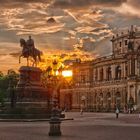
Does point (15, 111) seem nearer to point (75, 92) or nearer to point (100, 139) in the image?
point (100, 139)

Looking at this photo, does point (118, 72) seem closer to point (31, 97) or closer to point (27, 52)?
point (27, 52)

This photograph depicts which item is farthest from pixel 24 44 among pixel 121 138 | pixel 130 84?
pixel 130 84

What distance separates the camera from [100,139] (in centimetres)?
2584

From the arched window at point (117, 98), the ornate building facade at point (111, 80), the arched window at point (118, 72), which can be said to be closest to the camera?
the ornate building facade at point (111, 80)

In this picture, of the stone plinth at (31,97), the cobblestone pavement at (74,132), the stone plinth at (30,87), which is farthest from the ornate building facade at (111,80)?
the cobblestone pavement at (74,132)

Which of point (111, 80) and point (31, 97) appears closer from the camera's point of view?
point (31, 97)

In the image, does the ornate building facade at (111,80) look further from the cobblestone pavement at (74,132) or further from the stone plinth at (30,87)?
the cobblestone pavement at (74,132)

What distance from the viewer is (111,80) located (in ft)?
415

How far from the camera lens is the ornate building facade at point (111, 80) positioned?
11690cm

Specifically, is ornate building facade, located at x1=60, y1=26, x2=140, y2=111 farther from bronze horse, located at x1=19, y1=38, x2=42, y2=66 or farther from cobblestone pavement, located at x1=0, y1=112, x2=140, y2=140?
cobblestone pavement, located at x1=0, y1=112, x2=140, y2=140

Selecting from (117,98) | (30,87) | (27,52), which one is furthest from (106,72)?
(30,87)

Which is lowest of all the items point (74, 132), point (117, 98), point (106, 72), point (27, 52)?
point (74, 132)

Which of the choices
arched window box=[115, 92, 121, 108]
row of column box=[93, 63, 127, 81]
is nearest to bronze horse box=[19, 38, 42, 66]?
arched window box=[115, 92, 121, 108]

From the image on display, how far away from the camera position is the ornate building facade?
4602 inches
